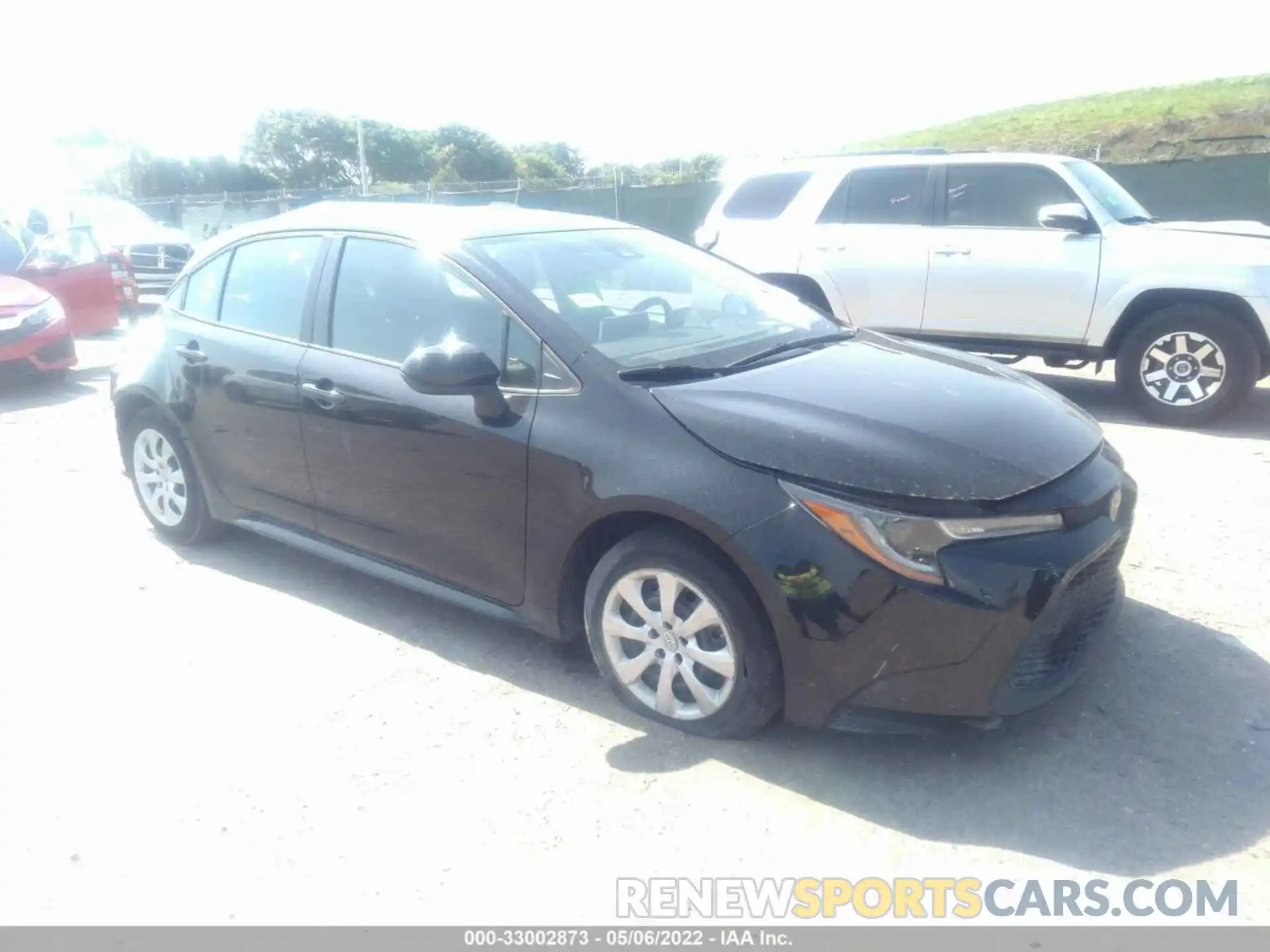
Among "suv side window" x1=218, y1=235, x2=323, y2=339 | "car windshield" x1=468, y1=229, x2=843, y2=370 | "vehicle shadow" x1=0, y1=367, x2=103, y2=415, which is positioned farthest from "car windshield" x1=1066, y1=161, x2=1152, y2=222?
"vehicle shadow" x1=0, y1=367, x2=103, y2=415

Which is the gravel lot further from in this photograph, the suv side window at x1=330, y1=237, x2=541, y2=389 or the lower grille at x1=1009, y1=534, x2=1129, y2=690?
the suv side window at x1=330, y1=237, x2=541, y2=389

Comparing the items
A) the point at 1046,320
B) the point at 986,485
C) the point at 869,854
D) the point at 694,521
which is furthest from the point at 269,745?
the point at 1046,320

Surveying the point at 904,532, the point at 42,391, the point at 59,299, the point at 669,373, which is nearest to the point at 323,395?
the point at 669,373

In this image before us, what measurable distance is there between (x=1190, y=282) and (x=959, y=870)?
5.76 metres

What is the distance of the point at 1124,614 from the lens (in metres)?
4.05

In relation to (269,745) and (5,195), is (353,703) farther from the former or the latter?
(5,195)

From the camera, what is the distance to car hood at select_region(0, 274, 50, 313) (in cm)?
964

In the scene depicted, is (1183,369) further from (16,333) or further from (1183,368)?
(16,333)

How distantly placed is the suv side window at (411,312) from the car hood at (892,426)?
1.93 feet

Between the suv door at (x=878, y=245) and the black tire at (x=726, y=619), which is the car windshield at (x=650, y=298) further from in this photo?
the suv door at (x=878, y=245)

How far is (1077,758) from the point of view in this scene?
3.15m

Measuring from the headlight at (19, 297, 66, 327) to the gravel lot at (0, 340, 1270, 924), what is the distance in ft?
20.0

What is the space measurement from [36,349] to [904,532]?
30.5 feet

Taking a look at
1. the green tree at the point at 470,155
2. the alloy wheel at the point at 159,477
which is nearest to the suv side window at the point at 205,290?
the alloy wheel at the point at 159,477
